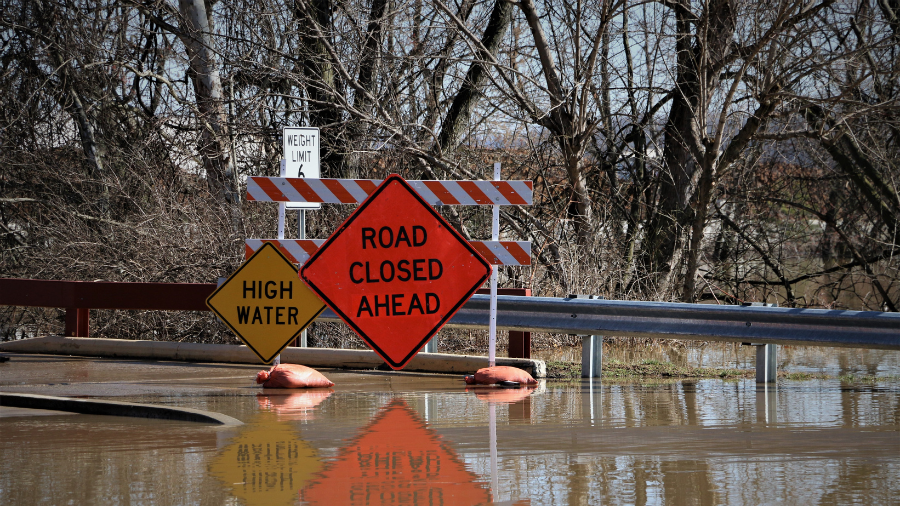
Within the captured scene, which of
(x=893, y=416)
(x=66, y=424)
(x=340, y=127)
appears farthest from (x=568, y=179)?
(x=66, y=424)

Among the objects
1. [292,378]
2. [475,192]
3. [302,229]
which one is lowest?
[292,378]

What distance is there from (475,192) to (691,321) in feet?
7.51

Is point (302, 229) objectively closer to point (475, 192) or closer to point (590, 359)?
point (475, 192)

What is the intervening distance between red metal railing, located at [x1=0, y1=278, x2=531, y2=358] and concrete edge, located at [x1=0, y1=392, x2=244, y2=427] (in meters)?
3.58

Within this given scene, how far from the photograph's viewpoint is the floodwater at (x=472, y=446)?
4.78 meters

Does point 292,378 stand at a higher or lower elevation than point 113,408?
higher

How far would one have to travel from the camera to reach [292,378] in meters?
9.07

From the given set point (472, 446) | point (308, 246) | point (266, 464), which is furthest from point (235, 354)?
point (266, 464)

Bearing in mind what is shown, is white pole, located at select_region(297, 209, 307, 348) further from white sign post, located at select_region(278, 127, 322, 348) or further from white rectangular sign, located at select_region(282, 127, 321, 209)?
white rectangular sign, located at select_region(282, 127, 321, 209)

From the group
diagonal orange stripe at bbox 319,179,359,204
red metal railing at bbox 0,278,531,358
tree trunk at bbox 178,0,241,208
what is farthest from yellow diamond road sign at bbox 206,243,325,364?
tree trunk at bbox 178,0,241,208

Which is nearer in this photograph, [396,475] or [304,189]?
[396,475]

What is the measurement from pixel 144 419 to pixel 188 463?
1.85m

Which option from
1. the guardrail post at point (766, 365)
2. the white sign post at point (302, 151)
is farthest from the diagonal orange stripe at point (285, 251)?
the guardrail post at point (766, 365)

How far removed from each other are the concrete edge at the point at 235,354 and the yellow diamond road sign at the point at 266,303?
1.61 metres
